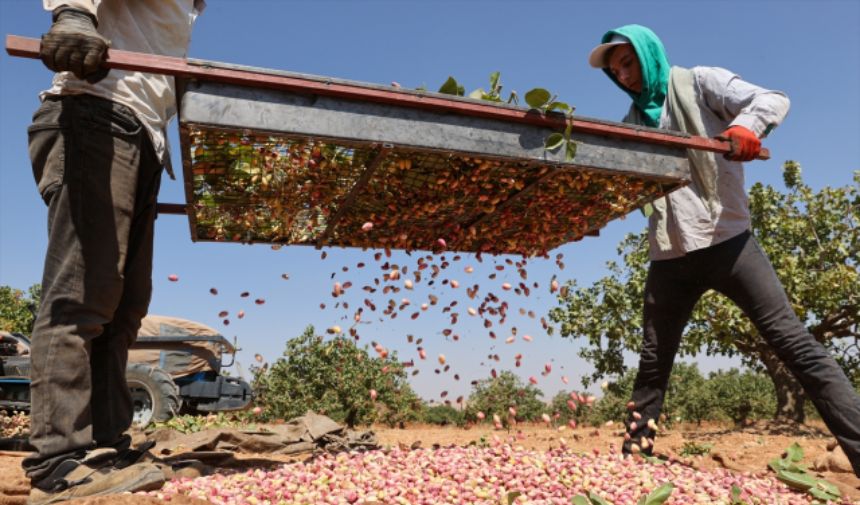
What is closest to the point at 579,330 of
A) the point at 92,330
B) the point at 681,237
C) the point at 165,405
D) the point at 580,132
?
the point at 165,405

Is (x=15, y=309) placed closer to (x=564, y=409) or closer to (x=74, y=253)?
(x=564, y=409)

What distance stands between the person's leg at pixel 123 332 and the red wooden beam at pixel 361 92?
706 mm

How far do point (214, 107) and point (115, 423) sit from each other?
5.74ft

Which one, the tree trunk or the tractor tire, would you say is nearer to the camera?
the tractor tire

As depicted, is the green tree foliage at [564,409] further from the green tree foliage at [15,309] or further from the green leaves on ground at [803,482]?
the green tree foliage at [15,309]

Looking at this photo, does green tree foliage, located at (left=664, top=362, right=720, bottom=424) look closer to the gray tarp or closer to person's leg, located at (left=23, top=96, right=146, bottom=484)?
the gray tarp

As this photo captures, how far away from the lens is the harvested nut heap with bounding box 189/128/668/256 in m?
3.01

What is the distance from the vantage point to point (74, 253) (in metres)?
2.76

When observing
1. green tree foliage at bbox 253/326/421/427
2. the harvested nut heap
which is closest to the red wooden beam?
the harvested nut heap

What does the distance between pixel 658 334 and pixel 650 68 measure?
1.70m

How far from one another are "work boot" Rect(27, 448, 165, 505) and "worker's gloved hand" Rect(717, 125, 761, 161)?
323 cm

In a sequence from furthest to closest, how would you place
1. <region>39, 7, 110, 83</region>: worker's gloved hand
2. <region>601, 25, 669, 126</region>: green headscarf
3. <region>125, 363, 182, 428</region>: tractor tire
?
1. <region>125, 363, 182, 428</region>: tractor tire
2. <region>601, 25, 669, 126</region>: green headscarf
3. <region>39, 7, 110, 83</region>: worker's gloved hand

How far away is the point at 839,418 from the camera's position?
3545 mm

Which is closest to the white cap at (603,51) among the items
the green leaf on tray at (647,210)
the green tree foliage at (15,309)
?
the green leaf on tray at (647,210)
